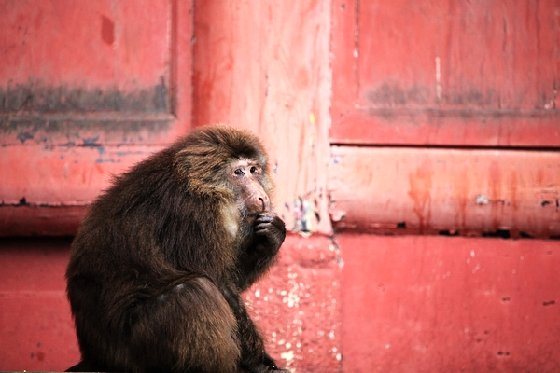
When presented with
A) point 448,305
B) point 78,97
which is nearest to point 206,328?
point 448,305

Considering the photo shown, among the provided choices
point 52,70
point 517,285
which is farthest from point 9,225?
point 517,285

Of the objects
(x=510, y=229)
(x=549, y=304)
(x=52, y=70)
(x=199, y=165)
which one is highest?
(x=52, y=70)

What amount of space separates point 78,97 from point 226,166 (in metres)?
1.83

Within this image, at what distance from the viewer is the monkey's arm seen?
559 cm

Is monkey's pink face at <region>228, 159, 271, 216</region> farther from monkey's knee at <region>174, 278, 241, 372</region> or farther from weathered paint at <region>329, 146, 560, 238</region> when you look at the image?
weathered paint at <region>329, 146, 560, 238</region>

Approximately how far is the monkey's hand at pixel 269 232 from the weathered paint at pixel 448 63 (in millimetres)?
1519

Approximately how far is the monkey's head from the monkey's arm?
8 centimetres

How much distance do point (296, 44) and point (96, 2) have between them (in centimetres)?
131

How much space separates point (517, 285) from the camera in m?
6.91

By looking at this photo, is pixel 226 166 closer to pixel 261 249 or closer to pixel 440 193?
pixel 261 249

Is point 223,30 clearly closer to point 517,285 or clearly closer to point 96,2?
point 96,2

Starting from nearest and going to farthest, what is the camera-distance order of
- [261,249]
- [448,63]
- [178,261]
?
1. [178,261]
2. [261,249]
3. [448,63]

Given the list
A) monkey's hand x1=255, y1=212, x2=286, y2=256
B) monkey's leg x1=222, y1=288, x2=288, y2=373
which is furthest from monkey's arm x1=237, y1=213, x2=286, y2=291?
monkey's leg x1=222, y1=288, x2=288, y2=373

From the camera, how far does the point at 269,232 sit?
5.59m
